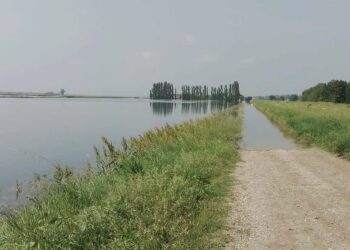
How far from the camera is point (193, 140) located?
20.7 meters

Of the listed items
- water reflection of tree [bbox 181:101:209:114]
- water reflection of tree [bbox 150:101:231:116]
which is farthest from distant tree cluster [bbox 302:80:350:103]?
water reflection of tree [bbox 181:101:209:114]

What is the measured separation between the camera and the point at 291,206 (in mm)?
10039

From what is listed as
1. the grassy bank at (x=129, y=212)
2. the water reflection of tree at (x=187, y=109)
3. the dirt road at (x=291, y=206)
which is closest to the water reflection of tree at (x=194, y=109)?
the water reflection of tree at (x=187, y=109)

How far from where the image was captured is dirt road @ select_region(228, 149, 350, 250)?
25.5 feet

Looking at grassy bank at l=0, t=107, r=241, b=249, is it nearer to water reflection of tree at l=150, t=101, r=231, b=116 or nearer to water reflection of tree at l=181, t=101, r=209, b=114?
water reflection of tree at l=150, t=101, r=231, b=116

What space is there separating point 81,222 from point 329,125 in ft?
66.3

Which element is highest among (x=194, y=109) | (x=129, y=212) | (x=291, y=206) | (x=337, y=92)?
(x=337, y=92)

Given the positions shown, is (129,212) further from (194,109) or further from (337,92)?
(337,92)

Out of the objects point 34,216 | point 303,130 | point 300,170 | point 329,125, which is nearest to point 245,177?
point 300,170

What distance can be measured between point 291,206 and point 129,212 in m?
3.70

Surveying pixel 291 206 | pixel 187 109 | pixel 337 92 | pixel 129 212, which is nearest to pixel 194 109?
pixel 187 109

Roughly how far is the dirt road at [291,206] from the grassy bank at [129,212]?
0.46 m

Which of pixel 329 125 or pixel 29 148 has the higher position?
pixel 329 125

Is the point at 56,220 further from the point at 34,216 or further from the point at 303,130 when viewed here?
the point at 303,130
